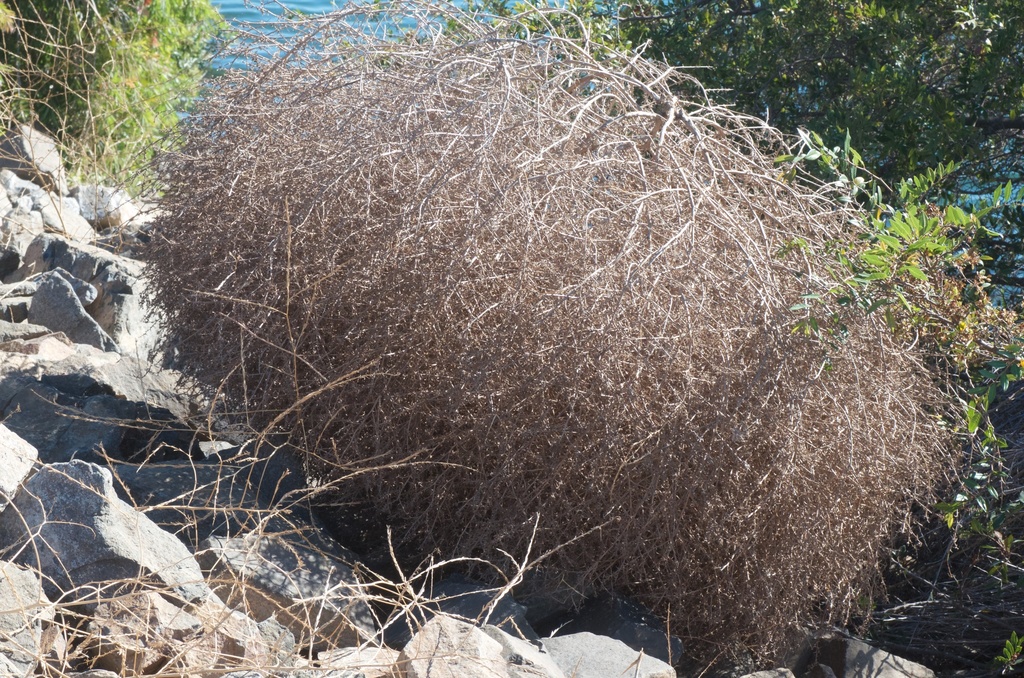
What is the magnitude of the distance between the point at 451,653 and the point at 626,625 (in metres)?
0.69

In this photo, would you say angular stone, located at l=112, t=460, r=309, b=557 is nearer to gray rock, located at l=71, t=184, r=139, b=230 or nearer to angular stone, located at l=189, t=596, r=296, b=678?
angular stone, located at l=189, t=596, r=296, b=678

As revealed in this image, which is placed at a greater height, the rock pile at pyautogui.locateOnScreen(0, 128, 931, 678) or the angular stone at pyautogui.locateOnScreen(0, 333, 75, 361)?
the rock pile at pyautogui.locateOnScreen(0, 128, 931, 678)

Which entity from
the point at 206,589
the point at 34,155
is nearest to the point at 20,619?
the point at 206,589

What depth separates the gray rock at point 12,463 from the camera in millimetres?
2645

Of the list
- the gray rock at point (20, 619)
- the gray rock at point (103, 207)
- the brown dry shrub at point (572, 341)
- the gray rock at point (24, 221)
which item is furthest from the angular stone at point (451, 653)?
the gray rock at point (103, 207)

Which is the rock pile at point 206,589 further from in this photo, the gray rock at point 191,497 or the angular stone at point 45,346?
the angular stone at point 45,346

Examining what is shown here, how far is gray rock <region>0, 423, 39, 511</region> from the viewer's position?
8.68ft

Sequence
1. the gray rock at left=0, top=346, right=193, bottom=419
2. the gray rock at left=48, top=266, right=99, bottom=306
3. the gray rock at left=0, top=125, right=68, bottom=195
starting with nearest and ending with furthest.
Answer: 1. the gray rock at left=0, top=346, right=193, bottom=419
2. the gray rock at left=48, top=266, right=99, bottom=306
3. the gray rock at left=0, top=125, right=68, bottom=195

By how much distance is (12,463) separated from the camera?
9.08 ft

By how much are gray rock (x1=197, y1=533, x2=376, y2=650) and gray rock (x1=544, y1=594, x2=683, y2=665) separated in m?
0.61

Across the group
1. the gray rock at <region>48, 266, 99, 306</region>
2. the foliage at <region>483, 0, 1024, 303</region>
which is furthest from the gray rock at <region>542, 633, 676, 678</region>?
the gray rock at <region>48, 266, 99, 306</region>

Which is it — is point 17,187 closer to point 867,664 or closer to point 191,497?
point 191,497

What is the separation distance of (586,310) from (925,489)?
1.48 metres

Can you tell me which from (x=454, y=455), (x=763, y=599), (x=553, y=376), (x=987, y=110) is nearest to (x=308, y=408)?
(x=454, y=455)
